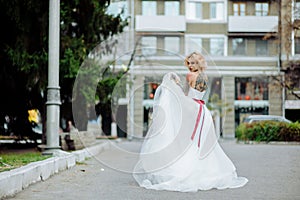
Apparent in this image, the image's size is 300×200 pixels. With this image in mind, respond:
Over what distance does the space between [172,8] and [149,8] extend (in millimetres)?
1887

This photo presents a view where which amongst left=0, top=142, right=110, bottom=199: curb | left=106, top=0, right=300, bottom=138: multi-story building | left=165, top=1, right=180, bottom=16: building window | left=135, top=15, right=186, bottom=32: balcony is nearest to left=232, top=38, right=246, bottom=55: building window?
left=106, top=0, right=300, bottom=138: multi-story building

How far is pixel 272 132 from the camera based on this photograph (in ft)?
97.0

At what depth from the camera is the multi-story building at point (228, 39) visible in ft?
157

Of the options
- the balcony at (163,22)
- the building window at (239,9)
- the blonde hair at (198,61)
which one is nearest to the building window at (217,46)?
the building window at (239,9)

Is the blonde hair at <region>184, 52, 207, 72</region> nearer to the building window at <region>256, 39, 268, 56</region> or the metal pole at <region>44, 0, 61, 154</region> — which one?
the metal pole at <region>44, 0, 61, 154</region>

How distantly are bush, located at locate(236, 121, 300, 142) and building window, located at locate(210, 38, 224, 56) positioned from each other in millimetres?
18067

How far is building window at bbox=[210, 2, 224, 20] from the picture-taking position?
49.9 meters

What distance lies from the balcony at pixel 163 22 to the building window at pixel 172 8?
1.91ft

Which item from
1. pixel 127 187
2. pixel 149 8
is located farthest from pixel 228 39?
pixel 127 187

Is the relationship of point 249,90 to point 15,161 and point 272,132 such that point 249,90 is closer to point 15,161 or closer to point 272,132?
point 272,132

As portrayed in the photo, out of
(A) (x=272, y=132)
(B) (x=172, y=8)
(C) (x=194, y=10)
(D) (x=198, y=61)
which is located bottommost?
(A) (x=272, y=132)

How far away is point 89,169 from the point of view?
1314cm

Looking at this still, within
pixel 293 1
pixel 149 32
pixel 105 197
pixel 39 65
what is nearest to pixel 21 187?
pixel 105 197

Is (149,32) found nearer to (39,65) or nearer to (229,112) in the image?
(229,112)
